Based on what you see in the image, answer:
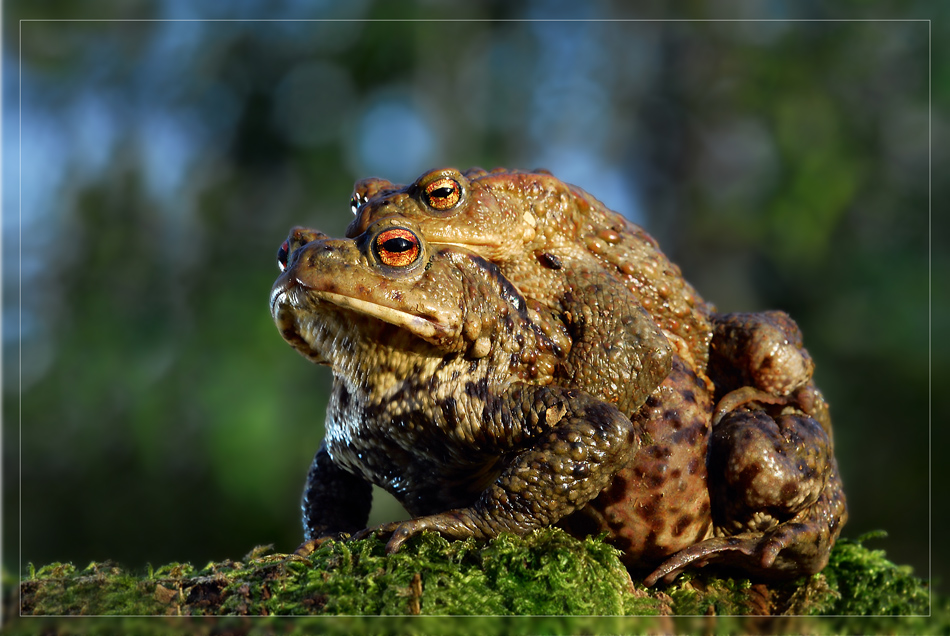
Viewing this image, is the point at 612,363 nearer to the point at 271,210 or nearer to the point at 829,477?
the point at 829,477

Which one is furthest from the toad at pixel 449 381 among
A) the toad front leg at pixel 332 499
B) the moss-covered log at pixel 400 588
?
the toad front leg at pixel 332 499

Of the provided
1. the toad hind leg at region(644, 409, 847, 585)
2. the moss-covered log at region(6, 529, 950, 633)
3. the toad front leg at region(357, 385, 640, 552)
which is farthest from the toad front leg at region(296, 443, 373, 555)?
the toad hind leg at region(644, 409, 847, 585)

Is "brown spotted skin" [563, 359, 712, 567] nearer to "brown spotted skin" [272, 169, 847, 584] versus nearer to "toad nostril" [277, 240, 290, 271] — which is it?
"brown spotted skin" [272, 169, 847, 584]

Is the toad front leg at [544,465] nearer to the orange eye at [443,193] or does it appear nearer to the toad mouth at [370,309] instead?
the toad mouth at [370,309]

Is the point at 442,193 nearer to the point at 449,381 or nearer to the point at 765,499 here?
the point at 449,381

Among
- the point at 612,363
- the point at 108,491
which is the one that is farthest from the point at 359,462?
the point at 108,491

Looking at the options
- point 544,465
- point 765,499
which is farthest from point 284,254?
point 765,499

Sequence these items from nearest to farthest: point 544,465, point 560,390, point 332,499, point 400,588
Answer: point 400,588 < point 544,465 < point 560,390 < point 332,499
